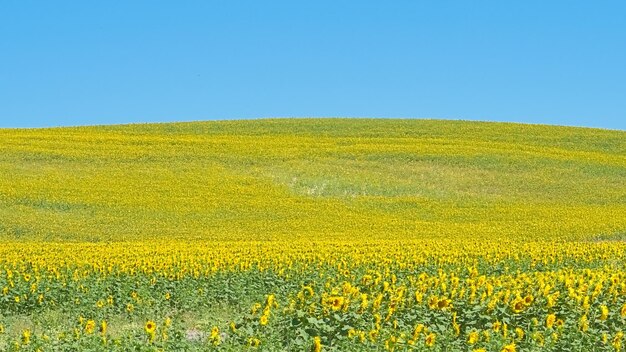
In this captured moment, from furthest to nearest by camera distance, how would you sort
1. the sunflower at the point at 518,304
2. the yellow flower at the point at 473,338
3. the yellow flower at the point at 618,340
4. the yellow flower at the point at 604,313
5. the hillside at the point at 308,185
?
the hillside at the point at 308,185 → the sunflower at the point at 518,304 → the yellow flower at the point at 604,313 → the yellow flower at the point at 618,340 → the yellow flower at the point at 473,338

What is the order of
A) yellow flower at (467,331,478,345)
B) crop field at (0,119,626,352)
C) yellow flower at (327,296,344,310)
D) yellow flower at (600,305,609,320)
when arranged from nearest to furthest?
yellow flower at (467,331,478,345)
yellow flower at (327,296,344,310)
crop field at (0,119,626,352)
yellow flower at (600,305,609,320)

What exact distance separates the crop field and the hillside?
0.16m

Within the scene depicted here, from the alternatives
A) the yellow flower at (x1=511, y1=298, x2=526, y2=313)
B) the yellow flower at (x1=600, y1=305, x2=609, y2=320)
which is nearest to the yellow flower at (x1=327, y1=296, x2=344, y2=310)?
Answer: the yellow flower at (x1=511, y1=298, x2=526, y2=313)

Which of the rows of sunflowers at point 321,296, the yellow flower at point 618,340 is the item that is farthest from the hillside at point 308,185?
the yellow flower at point 618,340

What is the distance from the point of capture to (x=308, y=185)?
3916cm

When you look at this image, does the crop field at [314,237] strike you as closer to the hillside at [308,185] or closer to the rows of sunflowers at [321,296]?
the rows of sunflowers at [321,296]

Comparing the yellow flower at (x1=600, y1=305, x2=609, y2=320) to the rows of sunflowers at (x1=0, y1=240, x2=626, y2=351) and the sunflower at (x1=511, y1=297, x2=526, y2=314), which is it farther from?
the sunflower at (x1=511, y1=297, x2=526, y2=314)

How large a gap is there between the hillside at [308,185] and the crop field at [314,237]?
158 millimetres

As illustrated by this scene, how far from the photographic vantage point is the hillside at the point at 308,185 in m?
30.7

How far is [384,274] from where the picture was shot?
17.1m

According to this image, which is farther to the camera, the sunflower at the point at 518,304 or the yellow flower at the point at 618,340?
the sunflower at the point at 518,304

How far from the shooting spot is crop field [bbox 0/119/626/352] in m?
9.60

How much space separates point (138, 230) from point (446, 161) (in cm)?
2113

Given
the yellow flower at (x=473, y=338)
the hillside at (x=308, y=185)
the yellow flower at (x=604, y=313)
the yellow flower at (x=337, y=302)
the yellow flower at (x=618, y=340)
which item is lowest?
the yellow flower at (x=618, y=340)
